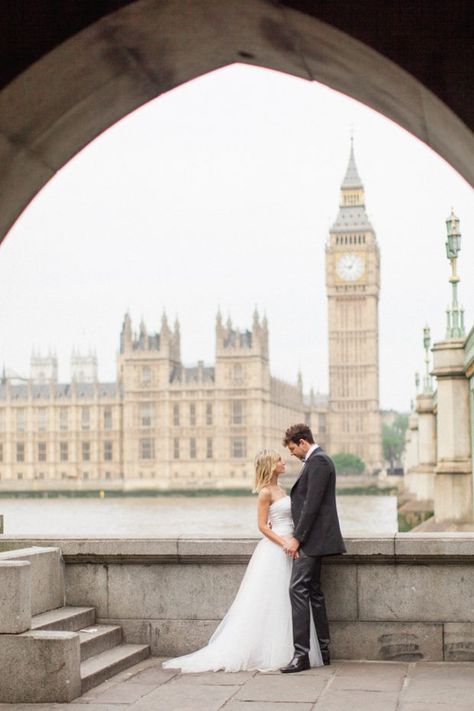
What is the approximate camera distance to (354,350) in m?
116

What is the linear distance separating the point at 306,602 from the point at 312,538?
0.30 meters

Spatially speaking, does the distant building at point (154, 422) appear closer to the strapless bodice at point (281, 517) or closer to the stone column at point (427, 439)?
the stone column at point (427, 439)

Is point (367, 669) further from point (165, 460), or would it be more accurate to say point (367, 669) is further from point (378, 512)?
point (165, 460)

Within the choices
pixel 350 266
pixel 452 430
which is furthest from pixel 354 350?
pixel 452 430

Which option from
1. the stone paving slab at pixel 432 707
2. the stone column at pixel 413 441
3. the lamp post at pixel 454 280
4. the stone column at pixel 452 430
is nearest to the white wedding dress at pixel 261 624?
the stone paving slab at pixel 432 707

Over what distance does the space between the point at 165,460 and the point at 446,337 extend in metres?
76.0

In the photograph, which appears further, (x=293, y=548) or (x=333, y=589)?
(x=333, y=589)

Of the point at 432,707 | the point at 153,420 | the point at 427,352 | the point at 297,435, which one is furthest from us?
the point at 153,420

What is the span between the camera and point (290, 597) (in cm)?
542

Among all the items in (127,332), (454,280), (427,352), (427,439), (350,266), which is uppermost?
(350,266)

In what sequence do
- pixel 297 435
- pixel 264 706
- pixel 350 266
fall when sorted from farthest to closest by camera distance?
pixel 350 266 < pixel 297 435 < pixel 264 706

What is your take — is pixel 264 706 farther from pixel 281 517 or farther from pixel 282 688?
pixel 281 517

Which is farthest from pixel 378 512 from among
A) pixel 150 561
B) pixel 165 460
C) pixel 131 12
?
pixel 131 12

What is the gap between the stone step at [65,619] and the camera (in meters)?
5.45
